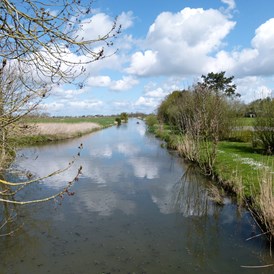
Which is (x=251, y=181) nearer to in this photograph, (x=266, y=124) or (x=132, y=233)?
(x=132, y=233)

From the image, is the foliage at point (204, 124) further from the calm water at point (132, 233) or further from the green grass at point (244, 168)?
the calm water at point (132, 233)

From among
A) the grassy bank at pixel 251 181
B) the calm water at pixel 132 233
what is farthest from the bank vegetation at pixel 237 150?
the calm water at pixel 132 233

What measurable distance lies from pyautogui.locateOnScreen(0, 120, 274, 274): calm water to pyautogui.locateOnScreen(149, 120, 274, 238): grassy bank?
522mm

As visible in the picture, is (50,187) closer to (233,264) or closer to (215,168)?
(215,168)

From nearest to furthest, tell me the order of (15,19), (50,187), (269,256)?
(15,19)
(269,256)
(50,187)

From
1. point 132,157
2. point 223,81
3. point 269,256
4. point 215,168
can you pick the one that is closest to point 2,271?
point 269,256

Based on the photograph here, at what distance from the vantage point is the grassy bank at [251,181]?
8.11 m

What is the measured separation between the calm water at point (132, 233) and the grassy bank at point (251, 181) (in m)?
0.52

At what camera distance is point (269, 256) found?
7.59 meters

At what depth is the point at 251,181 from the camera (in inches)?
472

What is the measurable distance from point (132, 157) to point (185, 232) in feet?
48.8

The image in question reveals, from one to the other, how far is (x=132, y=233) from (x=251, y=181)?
532 cm

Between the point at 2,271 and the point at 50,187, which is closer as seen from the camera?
the point at 2,271

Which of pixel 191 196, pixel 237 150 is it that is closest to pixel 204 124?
pixel 237 150
